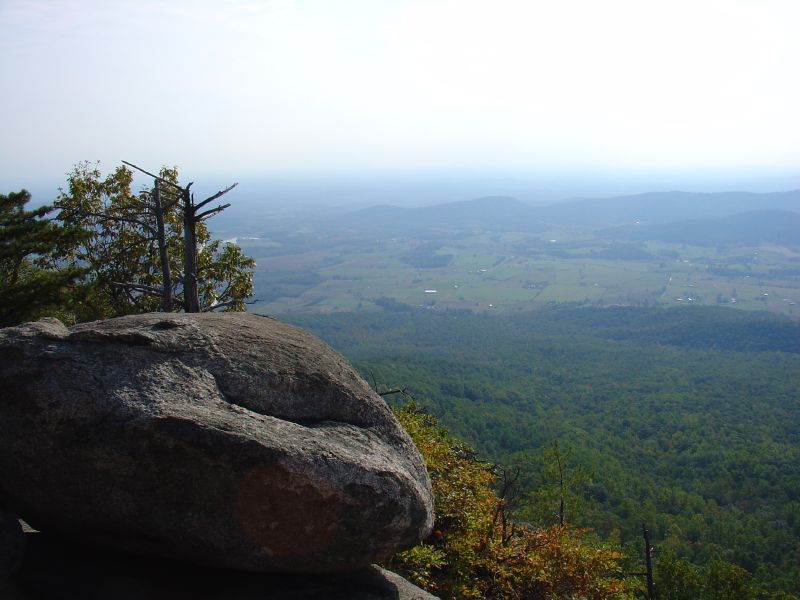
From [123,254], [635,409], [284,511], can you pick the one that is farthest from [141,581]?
[635,409]

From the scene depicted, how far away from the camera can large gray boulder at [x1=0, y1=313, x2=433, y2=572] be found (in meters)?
5.09

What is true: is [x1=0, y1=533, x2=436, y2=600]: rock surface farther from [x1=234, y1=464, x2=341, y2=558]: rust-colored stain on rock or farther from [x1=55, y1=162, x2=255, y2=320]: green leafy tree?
[x1=55, y1=162, x2=255, y2=320]: green leafy tree

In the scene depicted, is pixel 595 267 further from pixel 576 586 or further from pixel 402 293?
pixel 576 586

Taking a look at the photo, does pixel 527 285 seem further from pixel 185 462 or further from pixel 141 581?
pixel 185 462

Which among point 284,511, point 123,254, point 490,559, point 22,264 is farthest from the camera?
point 123,254

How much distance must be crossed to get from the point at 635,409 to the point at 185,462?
2695 inches

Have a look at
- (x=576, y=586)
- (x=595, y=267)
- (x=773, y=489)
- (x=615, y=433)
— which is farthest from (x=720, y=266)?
(x=576, y=586)

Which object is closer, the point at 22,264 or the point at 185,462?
the point at 185,462

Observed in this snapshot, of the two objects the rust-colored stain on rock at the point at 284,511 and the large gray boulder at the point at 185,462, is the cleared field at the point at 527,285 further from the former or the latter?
the rust-colored stain on rock at the point at 284,511

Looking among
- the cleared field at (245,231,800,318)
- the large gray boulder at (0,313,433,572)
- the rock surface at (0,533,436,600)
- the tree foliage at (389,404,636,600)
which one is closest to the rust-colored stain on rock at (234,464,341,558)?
the large gray boulder at (0,313,433,572)

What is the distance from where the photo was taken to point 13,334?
5.89m

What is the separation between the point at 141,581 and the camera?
5.66 meters

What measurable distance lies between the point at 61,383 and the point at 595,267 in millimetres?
200034

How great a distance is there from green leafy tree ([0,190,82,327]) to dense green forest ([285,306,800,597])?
13340 millimetres
